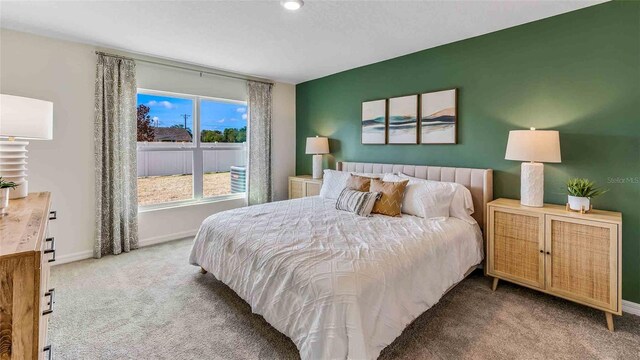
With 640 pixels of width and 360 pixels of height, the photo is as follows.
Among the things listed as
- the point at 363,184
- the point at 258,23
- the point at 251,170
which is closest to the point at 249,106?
the point at 251,170

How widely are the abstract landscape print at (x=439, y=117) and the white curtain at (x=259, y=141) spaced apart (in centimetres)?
248

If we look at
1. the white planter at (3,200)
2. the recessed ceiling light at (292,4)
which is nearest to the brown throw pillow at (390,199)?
the recessed ceiling light at (292,4)

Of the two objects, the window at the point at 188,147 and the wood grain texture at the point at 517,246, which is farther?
the window at the point at 188,147

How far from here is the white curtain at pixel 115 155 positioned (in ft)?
11.1

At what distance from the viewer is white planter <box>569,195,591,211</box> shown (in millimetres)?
2293

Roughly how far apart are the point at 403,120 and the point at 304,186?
1.82 meters

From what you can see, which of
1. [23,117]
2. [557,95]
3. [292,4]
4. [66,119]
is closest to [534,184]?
[557,95]

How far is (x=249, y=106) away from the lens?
465 centimetres

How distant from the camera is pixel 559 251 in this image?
7.65ft

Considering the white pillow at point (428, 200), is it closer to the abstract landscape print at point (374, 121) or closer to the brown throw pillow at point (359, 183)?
the brown throw pillow at point (359, 183)

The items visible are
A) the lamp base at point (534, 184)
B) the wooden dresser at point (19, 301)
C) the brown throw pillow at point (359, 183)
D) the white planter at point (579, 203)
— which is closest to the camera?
the wooden dresser at point (19, 301)

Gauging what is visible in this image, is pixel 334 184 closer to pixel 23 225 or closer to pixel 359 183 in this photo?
pixel 359 183

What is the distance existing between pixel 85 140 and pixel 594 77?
5.05 m

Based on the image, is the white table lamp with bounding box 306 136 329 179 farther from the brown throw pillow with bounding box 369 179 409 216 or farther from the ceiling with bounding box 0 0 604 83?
the brown throw pillow with bounding box 369 179 409 216
